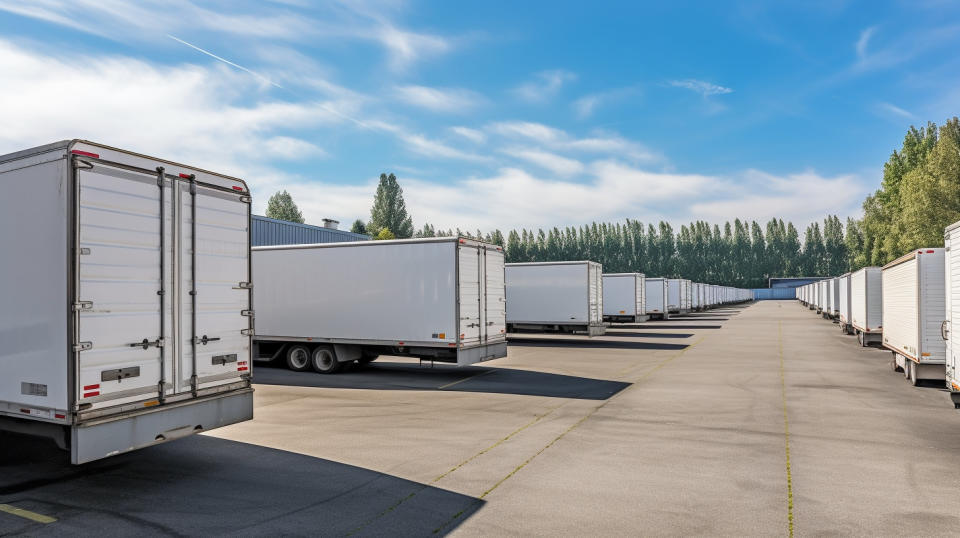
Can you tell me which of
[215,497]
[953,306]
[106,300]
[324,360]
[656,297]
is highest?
[106,300]

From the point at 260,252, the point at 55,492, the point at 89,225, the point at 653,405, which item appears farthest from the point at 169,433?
the point at 260,252

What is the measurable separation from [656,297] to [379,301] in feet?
107

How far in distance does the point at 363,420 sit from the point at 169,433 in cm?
396

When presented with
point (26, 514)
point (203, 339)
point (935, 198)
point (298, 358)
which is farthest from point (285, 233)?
point (935, 198)

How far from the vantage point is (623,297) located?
37375mm

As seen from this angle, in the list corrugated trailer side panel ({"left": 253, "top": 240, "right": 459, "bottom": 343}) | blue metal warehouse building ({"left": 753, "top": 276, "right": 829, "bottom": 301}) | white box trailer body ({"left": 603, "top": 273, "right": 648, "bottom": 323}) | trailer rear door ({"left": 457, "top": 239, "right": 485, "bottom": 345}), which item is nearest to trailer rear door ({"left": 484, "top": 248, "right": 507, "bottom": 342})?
trailer rear door ({"left": 457, "top": 239, "right": 485, "bottom": 345})

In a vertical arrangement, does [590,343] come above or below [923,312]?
below

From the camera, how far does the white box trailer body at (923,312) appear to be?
13.2 metres

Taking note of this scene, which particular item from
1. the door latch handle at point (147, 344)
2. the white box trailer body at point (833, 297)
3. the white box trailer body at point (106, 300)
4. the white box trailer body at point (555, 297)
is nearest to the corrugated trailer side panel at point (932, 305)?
the white box trailer body at point (555, 297)

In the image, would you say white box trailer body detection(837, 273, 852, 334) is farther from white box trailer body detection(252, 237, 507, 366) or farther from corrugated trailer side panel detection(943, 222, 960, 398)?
corrugated trailer side panel detection(943, 222, 960, 398)

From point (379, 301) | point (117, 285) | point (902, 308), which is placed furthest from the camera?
point (379, 301)

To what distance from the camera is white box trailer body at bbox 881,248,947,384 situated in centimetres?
1325

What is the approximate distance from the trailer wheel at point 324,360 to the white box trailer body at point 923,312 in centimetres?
1394

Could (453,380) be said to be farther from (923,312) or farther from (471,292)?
(923,312)
